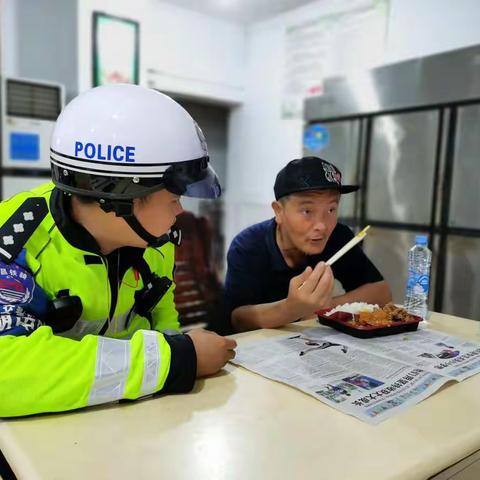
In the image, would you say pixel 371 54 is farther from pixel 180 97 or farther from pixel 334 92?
pixel 180 97

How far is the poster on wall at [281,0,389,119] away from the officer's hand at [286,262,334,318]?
9.89 ft

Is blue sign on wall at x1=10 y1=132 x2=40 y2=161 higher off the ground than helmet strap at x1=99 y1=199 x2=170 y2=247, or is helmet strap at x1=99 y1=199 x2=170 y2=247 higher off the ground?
blue sign on wall at x1=10 y1=132 x2=40 y2=161

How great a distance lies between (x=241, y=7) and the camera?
430cm

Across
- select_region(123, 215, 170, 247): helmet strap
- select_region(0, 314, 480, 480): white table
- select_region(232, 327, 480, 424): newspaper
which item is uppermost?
select_region(123, 215, 170, 247): helmet strap

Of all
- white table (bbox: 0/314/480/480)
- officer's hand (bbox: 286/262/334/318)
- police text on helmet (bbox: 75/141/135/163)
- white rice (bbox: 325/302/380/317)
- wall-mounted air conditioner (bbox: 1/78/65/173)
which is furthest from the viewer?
wall-mounted air conditioner (bbox: 1/78/65/173)

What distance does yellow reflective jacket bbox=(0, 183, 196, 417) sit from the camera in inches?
28.5

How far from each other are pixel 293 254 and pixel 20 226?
0.96 m

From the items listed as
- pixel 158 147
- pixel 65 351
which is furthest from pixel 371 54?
pixel 65 351

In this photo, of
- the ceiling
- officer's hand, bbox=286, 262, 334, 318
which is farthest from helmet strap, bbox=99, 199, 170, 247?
the ceiling

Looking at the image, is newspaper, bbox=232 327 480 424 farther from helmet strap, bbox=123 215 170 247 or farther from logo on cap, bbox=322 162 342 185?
logo on cap, bbox=322 162 342 185

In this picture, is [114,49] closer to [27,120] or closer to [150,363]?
[27,120]

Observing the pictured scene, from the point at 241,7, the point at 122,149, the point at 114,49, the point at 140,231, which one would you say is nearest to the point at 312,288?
the point at 140,231

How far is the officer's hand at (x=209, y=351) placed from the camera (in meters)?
0.88

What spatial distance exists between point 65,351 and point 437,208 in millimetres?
2842
